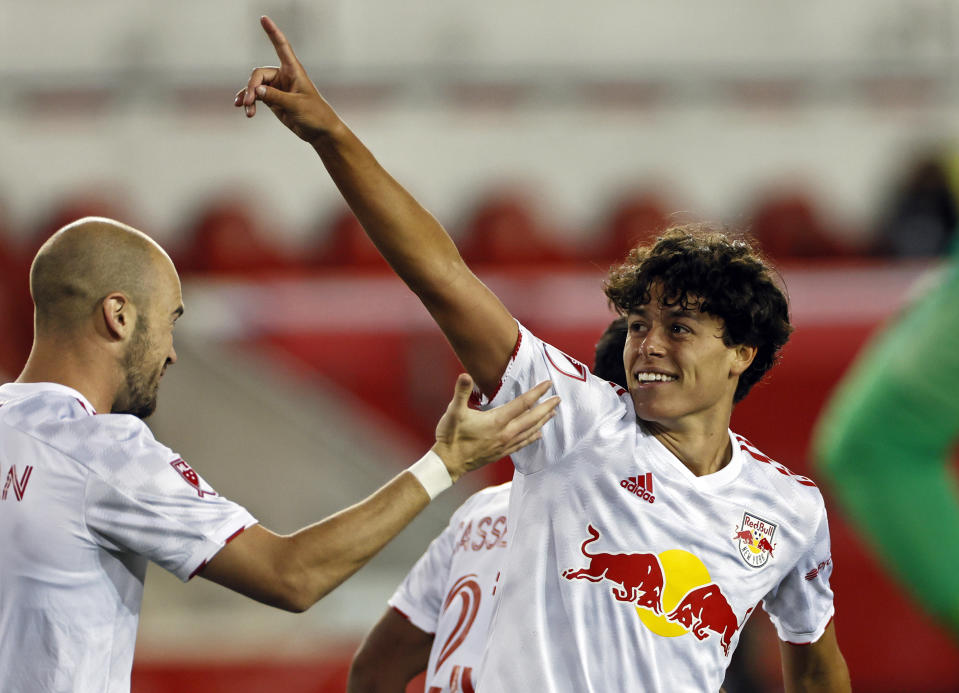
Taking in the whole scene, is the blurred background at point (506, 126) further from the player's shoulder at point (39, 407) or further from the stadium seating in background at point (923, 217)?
the player's shoulder at point (39, 407)

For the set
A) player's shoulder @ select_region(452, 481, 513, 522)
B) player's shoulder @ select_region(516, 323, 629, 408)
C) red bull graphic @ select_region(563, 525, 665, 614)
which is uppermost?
player's shoulder @ select_region(516, 323, 629, 408)

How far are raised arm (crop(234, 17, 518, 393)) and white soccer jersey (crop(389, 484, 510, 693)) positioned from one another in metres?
0.97

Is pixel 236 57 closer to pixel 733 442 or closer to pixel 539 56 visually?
pixel 539 56

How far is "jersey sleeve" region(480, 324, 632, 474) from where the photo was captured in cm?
286

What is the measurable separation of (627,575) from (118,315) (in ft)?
4.29

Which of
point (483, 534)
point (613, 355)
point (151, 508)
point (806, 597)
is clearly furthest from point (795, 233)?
point (151, 508)

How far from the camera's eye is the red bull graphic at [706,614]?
2949 mm

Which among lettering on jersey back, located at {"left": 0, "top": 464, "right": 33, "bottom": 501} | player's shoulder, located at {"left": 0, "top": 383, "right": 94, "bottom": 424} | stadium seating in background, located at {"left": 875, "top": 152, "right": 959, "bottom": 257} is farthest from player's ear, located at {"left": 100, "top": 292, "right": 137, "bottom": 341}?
stadium seating in background, located at {"left": 875, "top": 152, "right": 959, "bottom": 257}

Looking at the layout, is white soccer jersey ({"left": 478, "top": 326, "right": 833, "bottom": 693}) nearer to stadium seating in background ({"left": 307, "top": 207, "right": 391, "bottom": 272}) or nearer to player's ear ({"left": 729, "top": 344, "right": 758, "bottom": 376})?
player's ear ({"left": 729, "top": 344, "right": 758, "bottom": 376})

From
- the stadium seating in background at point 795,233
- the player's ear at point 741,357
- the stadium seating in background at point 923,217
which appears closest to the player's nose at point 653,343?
the player's ear at point 741,357

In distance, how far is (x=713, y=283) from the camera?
120 inches

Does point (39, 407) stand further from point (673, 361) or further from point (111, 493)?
point (673, 361)

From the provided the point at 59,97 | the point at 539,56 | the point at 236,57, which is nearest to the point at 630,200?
the point at 539,56

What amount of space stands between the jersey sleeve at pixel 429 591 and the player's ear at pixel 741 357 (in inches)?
42.3
